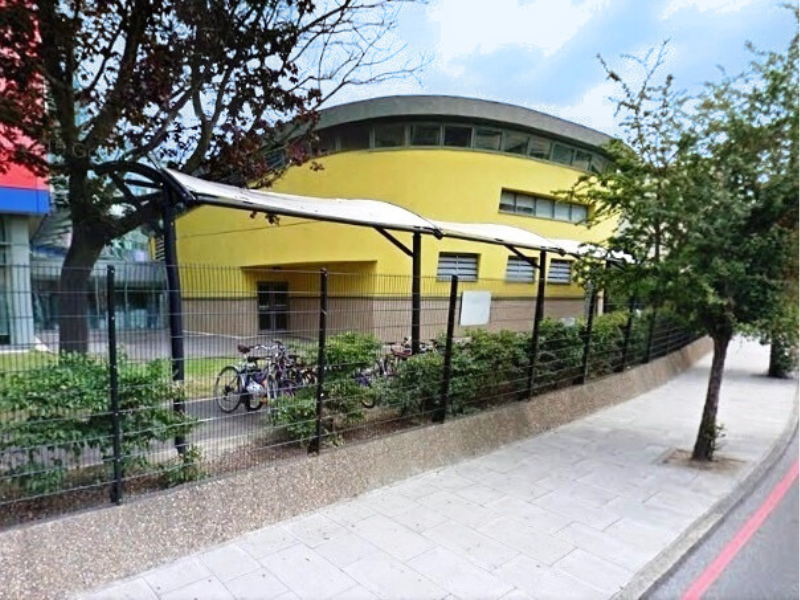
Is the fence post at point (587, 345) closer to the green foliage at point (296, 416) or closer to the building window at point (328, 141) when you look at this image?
the green foliage at point (296, 416)

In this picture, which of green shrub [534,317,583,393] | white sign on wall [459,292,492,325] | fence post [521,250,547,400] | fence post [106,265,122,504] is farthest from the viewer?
green shrub [534,317,583,393]

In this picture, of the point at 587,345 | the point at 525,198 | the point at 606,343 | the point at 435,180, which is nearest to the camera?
the point at 587,345

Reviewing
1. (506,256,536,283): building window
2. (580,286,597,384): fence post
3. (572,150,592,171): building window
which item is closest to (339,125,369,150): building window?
(506,256,536,283): building window

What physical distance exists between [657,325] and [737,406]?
2280 mm

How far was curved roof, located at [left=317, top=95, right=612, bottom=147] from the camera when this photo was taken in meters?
14.7

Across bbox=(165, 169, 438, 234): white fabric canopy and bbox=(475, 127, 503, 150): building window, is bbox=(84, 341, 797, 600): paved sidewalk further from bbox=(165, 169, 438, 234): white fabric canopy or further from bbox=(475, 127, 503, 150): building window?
bbox=(475, 127, 503, 150): building window

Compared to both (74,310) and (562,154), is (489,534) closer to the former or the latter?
(74,310)

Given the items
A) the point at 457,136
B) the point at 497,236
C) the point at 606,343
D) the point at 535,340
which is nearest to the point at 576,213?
the point at 457,136

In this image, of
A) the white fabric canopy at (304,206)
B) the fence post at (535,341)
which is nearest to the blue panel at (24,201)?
the white fabric canopy at (304,206)

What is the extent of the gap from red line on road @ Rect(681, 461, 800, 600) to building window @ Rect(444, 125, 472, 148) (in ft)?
40.8

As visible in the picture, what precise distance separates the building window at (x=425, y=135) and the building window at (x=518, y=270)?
4566mm

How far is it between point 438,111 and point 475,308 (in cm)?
1072

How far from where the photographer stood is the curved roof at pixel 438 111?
14.7 meters

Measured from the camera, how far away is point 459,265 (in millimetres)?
15391
